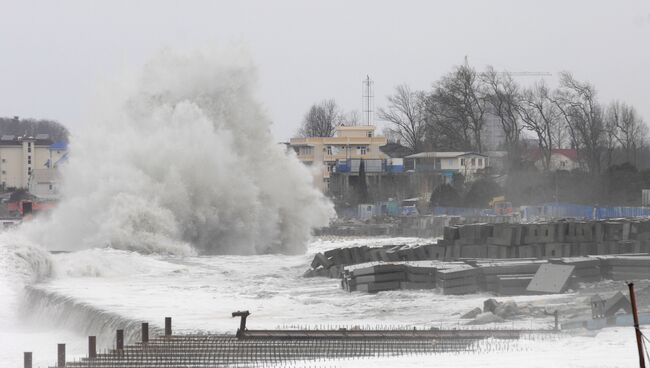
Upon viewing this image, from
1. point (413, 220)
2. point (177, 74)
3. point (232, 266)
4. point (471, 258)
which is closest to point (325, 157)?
point (413, 220)

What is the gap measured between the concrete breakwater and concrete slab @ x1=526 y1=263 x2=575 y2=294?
0.06 meters

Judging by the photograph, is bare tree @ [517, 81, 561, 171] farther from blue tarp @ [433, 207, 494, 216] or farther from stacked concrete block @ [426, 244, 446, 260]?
stacked concrete block @ [426, 244, 446, 260]

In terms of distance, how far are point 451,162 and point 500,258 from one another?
76.6 metres

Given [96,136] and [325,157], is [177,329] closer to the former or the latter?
[96,136]

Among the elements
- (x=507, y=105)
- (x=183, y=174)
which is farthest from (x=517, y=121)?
(x=183, y=174)

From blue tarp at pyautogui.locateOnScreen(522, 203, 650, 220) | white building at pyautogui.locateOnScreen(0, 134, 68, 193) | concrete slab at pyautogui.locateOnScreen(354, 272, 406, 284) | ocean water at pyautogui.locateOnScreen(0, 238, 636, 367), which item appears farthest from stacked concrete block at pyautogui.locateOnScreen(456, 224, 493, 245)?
white building at pyautogui.locateOnScreen(0, 134, 68, 193)

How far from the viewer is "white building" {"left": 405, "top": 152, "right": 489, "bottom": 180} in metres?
111

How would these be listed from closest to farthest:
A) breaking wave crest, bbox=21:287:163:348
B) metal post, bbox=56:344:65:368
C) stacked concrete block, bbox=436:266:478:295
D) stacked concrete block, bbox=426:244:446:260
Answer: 1. metal post, bbox=56:344:65:368
2. breaking wave crest, bbox=21:287:163:348
3. stacked concrete block, bbox=436:266:478:295
4. stacked concrete block, bbox=426:244:446:260

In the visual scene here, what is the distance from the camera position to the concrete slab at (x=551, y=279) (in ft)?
94.4

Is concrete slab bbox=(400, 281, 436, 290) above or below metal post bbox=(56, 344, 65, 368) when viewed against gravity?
above

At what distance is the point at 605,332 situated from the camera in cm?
2031

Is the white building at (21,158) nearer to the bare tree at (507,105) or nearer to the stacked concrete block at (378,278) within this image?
the bare tree at (507,105)

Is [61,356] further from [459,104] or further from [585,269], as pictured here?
[459,104]

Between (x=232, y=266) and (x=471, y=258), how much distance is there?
1188cm
